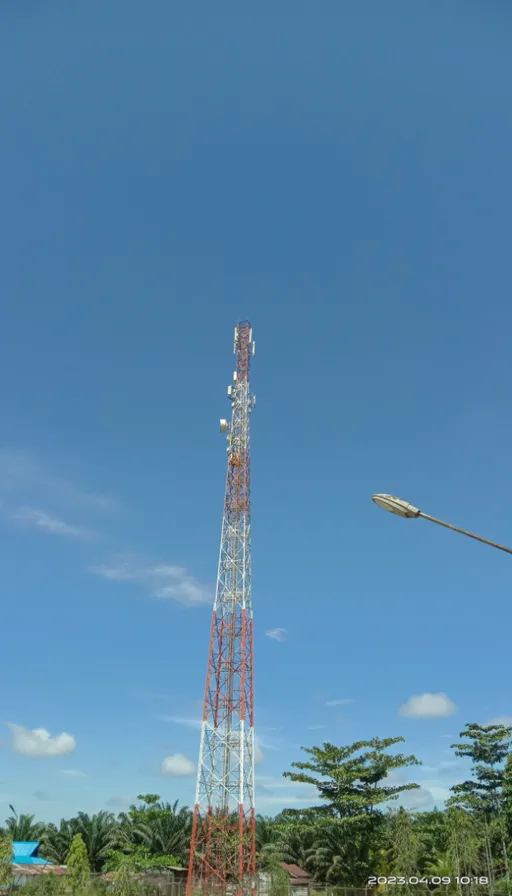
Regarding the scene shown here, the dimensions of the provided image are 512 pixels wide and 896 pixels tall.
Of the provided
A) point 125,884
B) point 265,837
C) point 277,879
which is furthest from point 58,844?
point 125,884

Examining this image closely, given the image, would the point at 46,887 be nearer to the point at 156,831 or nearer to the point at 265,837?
the point at 156,831

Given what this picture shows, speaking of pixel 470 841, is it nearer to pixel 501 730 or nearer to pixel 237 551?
pixel 501 730

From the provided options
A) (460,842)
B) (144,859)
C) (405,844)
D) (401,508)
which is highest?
(401,508)

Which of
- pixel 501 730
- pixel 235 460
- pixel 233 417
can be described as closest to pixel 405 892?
pixel 501 730

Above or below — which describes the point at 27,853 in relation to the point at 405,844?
below

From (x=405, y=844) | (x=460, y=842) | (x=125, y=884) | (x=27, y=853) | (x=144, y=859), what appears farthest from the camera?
(x=27, y=853)

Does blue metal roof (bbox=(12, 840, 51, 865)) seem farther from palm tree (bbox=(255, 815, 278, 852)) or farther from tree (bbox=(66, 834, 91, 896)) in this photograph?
tree (bbox=(66, 834, 91, 896))

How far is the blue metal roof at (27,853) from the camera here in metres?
48.7

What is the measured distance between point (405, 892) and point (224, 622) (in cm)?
1758

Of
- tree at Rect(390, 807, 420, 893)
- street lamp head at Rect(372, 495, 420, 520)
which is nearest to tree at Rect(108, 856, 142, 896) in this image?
tree at Rect(390, 807, 420, 893)

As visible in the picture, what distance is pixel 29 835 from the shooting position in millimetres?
57156

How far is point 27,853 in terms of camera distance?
50906 millimetres

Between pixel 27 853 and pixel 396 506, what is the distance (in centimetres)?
5534

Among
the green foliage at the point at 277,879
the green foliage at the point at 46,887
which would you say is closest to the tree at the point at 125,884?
the green foliage at the point at 46,887
